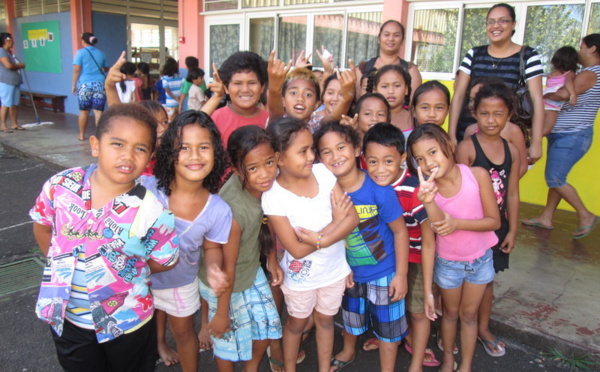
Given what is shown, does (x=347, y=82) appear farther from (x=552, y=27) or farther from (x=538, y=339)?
(x=552, y=27)

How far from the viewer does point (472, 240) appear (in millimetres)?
2195

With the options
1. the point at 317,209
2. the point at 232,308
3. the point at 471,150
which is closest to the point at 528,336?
the point at 471,150

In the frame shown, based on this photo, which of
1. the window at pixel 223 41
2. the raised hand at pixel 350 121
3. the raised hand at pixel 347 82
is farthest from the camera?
the window at pixel 223 41

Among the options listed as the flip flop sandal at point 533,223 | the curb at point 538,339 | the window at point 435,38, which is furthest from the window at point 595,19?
the curb at point 538,339

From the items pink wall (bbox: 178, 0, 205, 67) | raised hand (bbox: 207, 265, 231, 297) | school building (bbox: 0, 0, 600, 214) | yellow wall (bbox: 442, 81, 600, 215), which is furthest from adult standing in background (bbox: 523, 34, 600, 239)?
pink wall (bbox: 178, 0, 205, 67)

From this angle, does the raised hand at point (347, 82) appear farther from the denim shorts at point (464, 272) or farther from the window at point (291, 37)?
the window at point (291, 37)

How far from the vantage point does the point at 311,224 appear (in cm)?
208

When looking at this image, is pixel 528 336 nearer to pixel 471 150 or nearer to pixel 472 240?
pixel 472 240

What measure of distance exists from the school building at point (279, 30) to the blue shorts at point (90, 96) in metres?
1.77

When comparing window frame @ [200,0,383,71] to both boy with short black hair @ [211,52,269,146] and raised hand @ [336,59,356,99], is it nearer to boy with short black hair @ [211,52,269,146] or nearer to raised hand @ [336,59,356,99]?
raised hand @ [336,59,356,99]

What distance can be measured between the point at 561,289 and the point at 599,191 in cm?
214

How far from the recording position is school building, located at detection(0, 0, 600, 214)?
4844 millimetres

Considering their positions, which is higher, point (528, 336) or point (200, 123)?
point (200, 123)

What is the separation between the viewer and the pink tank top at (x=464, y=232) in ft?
7.07
